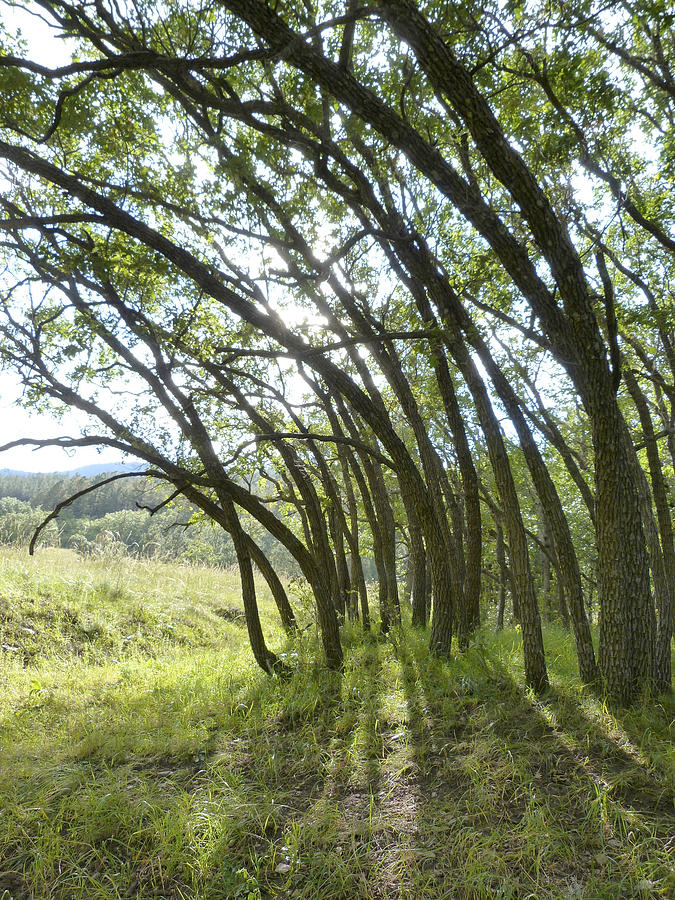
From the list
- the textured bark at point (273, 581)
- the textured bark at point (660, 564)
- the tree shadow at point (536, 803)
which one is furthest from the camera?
the textured bark at point (273, 581)

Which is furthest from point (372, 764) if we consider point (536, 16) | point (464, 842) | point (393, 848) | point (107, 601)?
point (107, 601)

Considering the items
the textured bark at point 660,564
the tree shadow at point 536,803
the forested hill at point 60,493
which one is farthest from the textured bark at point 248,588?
the forested hill at point 60,493

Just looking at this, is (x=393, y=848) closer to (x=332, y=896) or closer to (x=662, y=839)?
(x=332, y=896)

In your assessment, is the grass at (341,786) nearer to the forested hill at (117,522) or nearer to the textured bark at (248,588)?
the textured bark at (248,588)

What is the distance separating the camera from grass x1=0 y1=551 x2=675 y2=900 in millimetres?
2451

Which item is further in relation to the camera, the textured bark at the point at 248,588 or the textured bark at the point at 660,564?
the textured bark at the point at 248,588

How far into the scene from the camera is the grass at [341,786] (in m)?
2.45

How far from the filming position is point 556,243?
324 centimetres

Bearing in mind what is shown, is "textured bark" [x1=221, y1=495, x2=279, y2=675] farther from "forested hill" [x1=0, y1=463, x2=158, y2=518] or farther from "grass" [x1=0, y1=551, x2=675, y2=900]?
"forested hill" [x1=0, y1=463, x2=158, y2=518]

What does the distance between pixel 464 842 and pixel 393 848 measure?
0.42 meters

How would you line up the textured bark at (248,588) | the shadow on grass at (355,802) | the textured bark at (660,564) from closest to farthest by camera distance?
1. the shadow on grass at (355,802)
2. the textured bark at (660,564)
3. the textured bark at (248,588)

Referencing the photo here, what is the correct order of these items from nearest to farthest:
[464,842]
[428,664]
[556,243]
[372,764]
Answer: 1. [464,842]
2. [556,243]
3. [372,764]
4. [428,664]

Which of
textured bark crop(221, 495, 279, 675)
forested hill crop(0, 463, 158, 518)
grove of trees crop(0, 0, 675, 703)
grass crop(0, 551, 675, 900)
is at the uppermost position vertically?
forested hill crop(0, 463, 158, 518)

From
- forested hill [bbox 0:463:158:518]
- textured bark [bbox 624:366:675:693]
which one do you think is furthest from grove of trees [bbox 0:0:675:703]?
forested hill [bbox 0:463:158:518]
